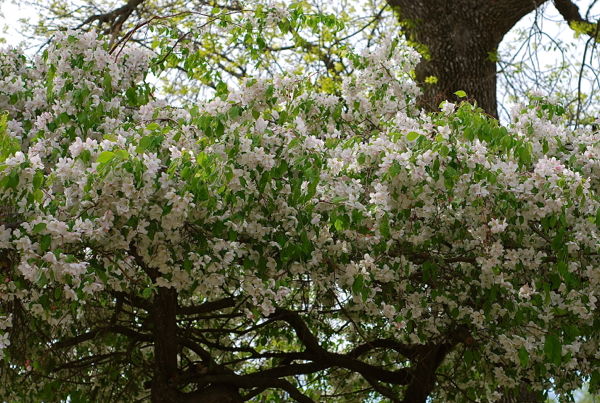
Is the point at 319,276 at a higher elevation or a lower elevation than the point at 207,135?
lower

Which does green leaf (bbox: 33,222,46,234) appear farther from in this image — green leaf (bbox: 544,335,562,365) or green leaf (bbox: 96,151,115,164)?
green leaf (bbox: 544,335,562,365)

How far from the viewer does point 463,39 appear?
9266 mm

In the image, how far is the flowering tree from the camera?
3.94 metres

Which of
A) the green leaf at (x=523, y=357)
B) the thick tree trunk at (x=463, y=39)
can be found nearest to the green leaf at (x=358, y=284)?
the green leaf at (x=523, y=357)

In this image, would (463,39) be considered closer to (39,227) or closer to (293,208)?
(293,208)

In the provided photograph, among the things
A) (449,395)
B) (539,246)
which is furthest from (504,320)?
(449,395)

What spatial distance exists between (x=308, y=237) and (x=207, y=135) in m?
0.89

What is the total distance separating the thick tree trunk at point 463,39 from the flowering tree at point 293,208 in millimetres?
3124

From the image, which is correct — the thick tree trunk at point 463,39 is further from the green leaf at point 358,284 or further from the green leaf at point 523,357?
the green leaf at point 358,284

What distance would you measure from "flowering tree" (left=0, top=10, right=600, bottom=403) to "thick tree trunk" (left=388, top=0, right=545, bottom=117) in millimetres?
3124

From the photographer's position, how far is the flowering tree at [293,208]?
394 centimetres

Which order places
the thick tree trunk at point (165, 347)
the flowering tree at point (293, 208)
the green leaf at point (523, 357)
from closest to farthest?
the flowering tree at point (293, 208)
the green leaf at point (523, 357)
the thick tree trunk at point (165, 347)

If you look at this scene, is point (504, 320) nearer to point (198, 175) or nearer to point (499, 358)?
point (499, 358)

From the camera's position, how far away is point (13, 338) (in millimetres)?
5445
